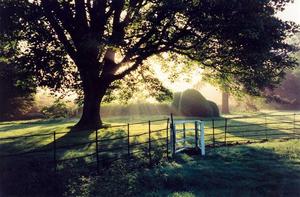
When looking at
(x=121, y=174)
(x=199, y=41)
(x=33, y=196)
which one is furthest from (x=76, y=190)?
(x=199, y=41)

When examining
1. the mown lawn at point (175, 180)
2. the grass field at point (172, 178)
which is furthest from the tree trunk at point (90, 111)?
the mown lawn at point (175, 180)

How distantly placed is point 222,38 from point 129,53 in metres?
5.87

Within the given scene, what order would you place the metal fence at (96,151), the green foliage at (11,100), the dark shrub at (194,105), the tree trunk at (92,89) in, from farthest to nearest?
the dark shrub at (194,105), the green foliage at (11,100), the tree trunk at (92,89), the metal fence at (96,151)

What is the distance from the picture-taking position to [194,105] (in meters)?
48.5

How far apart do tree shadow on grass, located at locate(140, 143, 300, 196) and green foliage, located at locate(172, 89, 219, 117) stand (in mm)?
30257

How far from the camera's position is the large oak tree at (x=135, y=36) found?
2219 cm

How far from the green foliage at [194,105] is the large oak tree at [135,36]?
19122 millimetres

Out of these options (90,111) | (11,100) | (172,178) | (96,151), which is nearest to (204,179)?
(172,178)

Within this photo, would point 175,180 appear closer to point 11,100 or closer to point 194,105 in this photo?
point 11,100

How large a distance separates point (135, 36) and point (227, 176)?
13973 mm

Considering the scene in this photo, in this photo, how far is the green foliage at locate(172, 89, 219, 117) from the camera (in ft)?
158

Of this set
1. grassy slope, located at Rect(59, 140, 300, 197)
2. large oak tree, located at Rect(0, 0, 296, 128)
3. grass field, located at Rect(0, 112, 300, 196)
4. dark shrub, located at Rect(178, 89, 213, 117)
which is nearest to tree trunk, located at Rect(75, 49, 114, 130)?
large oak tree, located at Rect(0, 0, 296, 128)

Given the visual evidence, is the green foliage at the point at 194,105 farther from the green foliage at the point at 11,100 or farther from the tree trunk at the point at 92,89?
the tree trunk at the point at 92,89

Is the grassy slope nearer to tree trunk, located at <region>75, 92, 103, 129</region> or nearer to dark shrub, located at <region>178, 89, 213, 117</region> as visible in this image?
tree trunk, located at <region>75, 92, 103, 129</region>
